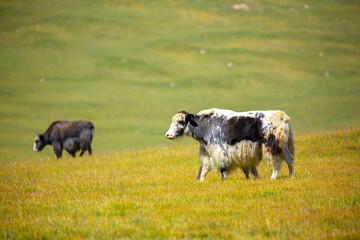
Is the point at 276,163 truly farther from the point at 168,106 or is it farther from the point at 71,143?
the point at 168,106

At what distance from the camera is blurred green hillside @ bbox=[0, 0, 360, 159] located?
43.4 m

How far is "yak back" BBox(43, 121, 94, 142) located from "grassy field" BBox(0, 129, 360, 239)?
816 centimetres

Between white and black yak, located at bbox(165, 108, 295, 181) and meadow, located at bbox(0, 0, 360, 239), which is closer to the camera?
meadow, located at bbox(0, 0, 360, 239)

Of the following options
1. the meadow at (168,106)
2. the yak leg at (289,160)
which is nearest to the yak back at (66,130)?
the meadow at (168,106)

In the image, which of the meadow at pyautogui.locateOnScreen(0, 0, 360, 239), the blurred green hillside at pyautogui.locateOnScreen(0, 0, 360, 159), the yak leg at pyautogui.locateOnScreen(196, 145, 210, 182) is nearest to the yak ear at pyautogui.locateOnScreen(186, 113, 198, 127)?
the yak leg at pyautogui.locateOnScreen(196, 145, 210, 182)

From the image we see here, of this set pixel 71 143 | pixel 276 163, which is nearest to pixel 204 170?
pixel 276 163

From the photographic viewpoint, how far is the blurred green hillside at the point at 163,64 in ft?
142

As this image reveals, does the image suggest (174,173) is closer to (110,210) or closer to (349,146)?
(110,210)

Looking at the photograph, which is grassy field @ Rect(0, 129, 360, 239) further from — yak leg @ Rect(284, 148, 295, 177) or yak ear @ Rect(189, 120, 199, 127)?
yak ear @ Rect(189, 120, 199, 127)

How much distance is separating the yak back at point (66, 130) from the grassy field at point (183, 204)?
8157mm

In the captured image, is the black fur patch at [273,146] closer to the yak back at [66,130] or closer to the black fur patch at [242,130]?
the black fur patch at [242,130]

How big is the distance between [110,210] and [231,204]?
233 centimetres

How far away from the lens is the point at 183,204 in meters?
9.03

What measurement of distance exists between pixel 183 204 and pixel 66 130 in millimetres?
15569
